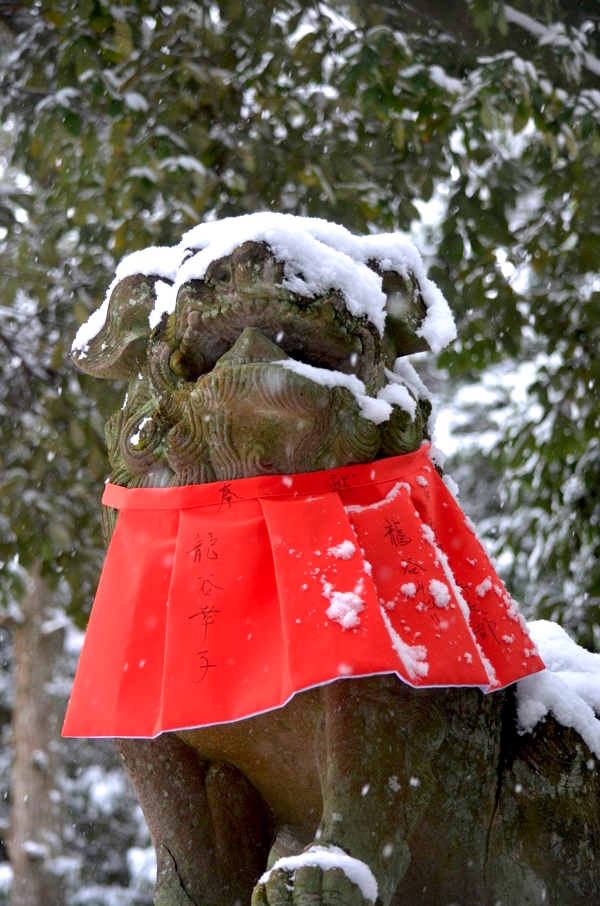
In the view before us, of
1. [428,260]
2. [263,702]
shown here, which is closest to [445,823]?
[263,702]

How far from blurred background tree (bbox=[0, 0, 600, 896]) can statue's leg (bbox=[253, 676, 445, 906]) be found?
2.03m

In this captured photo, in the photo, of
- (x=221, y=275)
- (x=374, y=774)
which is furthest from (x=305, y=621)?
(x=221, y=275)

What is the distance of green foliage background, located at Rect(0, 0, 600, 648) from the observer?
9.93 feet

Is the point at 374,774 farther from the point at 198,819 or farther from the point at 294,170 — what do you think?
the point at 294,170

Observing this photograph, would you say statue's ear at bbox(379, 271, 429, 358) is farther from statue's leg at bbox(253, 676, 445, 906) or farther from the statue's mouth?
statue's leg at bbox(253, 676, 445, 906)

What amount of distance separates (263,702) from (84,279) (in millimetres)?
2754

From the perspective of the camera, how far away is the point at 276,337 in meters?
1.32

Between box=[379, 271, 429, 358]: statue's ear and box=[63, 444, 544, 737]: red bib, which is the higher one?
box=[379, 271, 429, 358]: statue's ear

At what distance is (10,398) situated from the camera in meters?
3.78

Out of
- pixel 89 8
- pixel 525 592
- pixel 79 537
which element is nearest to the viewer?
pixel 89 8

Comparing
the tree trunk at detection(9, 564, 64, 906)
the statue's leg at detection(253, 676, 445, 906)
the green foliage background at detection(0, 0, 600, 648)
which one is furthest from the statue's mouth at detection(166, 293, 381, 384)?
the tree trunk at detection(9, 564, 64, 906)

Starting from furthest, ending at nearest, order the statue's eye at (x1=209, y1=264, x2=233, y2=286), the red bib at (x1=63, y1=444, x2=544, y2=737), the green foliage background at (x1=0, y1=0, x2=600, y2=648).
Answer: the green foliage background at (x1=0, y1=0, x2=600, y2=648) < the statue's eye at (x1=209, y1=264, x2=233, y2=286) < the red bib at (x1=63, y1=444, x2=544, y2=737)

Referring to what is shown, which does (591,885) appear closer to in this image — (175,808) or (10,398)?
(175,808)

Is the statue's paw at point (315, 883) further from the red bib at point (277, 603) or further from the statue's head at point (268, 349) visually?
the statue's head at point (268, 349)
